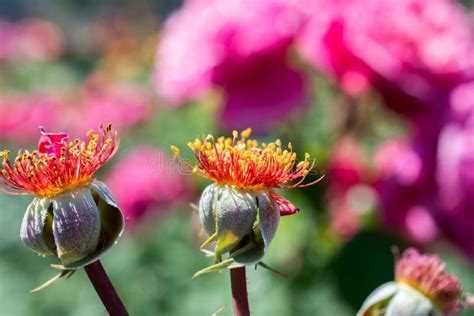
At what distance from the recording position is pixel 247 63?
1.03 meters

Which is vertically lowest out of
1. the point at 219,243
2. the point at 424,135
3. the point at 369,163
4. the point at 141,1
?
the point at 141,1

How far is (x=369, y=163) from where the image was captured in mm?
1176

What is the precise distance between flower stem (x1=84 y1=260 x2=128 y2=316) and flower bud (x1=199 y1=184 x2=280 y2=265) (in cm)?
6

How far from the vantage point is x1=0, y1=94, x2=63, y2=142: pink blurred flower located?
1.89 meters

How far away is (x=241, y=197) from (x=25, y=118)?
1556mm

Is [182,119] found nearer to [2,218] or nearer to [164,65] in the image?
[2,218]

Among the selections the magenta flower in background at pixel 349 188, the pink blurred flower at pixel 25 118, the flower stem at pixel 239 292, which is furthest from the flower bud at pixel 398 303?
the pink blurred flower at pixel 25 118

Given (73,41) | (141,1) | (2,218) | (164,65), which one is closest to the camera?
(164,65)

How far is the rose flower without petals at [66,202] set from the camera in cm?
44

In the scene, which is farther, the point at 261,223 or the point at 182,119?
the point at 182,119

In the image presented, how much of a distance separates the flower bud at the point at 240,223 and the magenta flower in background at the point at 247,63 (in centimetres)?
58

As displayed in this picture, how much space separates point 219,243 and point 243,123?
0.60 m

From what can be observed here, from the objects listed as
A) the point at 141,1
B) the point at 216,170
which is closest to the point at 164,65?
the point at 216,170

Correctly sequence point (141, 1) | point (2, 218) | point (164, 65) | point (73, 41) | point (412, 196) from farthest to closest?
point (141, 1) < point (73, 41) < point (2, 218) < point (164, 65) < point (412, 196)
